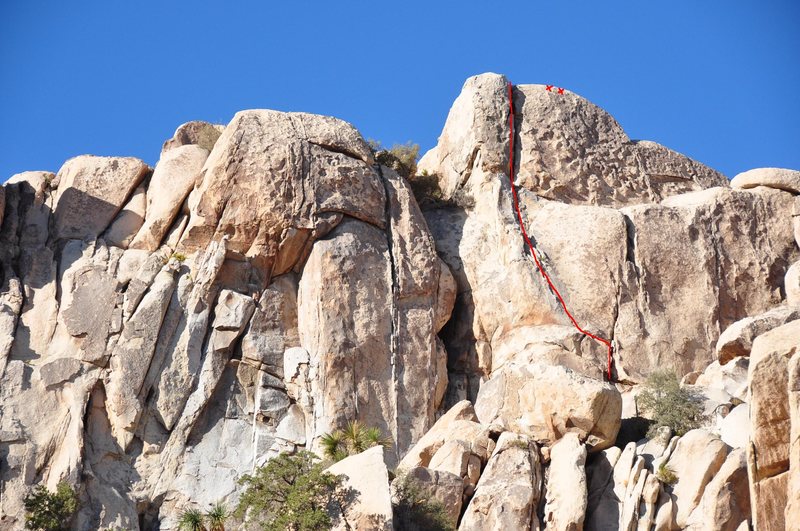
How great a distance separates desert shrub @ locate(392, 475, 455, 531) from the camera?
33.8 meters

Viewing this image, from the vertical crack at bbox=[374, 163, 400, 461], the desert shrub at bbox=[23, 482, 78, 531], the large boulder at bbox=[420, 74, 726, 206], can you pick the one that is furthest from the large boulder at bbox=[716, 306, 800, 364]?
the desert shrub at bbox=[23, 482, 78, 531]

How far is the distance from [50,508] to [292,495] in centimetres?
695

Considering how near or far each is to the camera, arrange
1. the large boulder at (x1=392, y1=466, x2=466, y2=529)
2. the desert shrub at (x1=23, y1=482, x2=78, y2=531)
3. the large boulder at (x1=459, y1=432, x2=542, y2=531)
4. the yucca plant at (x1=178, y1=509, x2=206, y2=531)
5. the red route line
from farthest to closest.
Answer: the red route line → the yucca plant at (x1=178, y1=509, x2=206, y2=531) → the desert shrub at (x1=23, y1=482, x2=78, y2=531) → the large boulder at (x1=392, y1=466, x2=466, y2=529) → the large boulder at (x1=459, y1=432, x2=542, y2=531)

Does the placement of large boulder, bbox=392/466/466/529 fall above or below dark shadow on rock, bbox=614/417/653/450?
below

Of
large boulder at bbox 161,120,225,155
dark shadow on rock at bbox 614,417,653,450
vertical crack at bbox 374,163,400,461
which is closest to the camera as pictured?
dark shadow on rock at bbox 614,417,653,450

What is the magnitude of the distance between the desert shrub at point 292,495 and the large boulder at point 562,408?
17.9 ft

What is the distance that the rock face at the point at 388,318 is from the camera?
35.7 meters

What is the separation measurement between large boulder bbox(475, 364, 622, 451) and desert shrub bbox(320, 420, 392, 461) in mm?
3411

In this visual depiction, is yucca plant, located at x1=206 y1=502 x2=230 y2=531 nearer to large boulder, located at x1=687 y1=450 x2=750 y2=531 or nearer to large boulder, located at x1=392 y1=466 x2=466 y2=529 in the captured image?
large boulder, located at x1=392 y1=466 x2=466 y2=529

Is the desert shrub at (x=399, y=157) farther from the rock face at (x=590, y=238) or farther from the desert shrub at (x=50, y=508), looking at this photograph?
the desert shrub at (x=50, y=508)

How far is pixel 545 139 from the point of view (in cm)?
4744

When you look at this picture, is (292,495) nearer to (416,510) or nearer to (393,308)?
(416,510)

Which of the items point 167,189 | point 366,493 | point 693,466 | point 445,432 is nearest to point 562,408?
point 445,432

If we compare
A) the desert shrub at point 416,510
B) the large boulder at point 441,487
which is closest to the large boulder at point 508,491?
the large boulder at point 441,487
